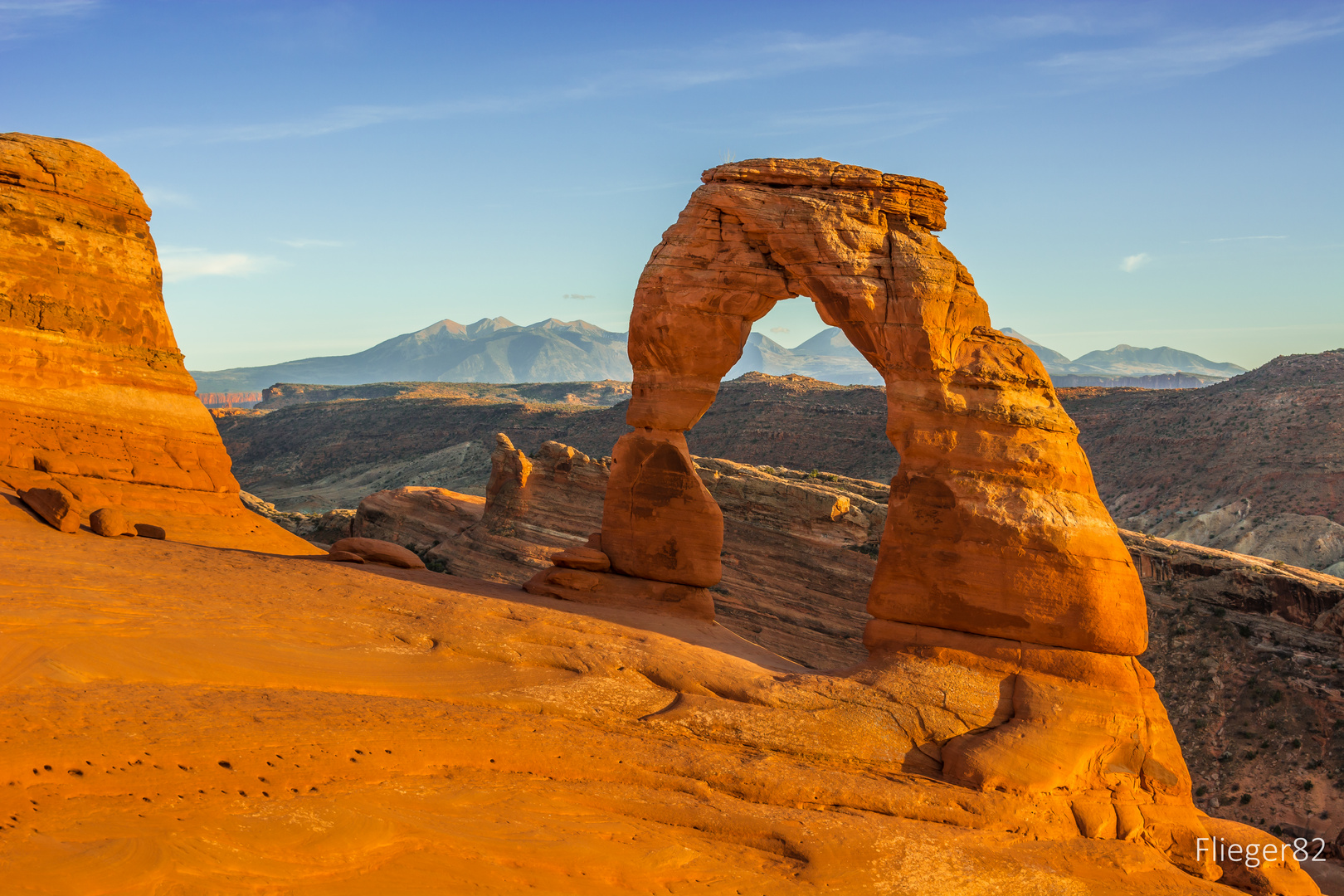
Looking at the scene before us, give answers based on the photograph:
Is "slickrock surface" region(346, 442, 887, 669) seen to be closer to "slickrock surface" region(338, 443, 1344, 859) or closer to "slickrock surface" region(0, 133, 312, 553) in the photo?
"slickrock surface" region(338, 443, 1344, 859)

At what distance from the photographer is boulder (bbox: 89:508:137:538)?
1742 centimetres

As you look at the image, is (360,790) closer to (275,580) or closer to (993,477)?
A: (275,580)

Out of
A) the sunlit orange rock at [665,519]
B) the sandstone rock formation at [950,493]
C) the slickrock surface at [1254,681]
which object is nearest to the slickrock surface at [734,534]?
the sunlit orange rock at [665,519]

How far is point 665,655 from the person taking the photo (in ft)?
47.5

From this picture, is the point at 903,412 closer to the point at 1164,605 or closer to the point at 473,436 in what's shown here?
the point at 1164,605

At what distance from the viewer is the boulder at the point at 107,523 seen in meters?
17.4

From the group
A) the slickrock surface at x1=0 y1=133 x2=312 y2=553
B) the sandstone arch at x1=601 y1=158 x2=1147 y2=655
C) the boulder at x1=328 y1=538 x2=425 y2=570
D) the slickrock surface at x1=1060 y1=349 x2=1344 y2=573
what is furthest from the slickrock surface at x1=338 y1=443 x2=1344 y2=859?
the slickrock surface at x1=1060 y1=349 x2=1344 y2=573

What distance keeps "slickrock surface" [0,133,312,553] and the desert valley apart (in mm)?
73

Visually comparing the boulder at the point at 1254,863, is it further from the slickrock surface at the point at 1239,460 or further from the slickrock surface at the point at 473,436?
the slickrock surface at the point at 473,436

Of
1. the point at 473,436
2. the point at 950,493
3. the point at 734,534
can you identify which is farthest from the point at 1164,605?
the point at 473,436

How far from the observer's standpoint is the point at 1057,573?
1502 cm

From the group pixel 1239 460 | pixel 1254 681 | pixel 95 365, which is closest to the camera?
pixel 95 365

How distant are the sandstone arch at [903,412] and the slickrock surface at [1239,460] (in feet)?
112

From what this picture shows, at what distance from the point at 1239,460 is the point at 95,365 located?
2242 inches
